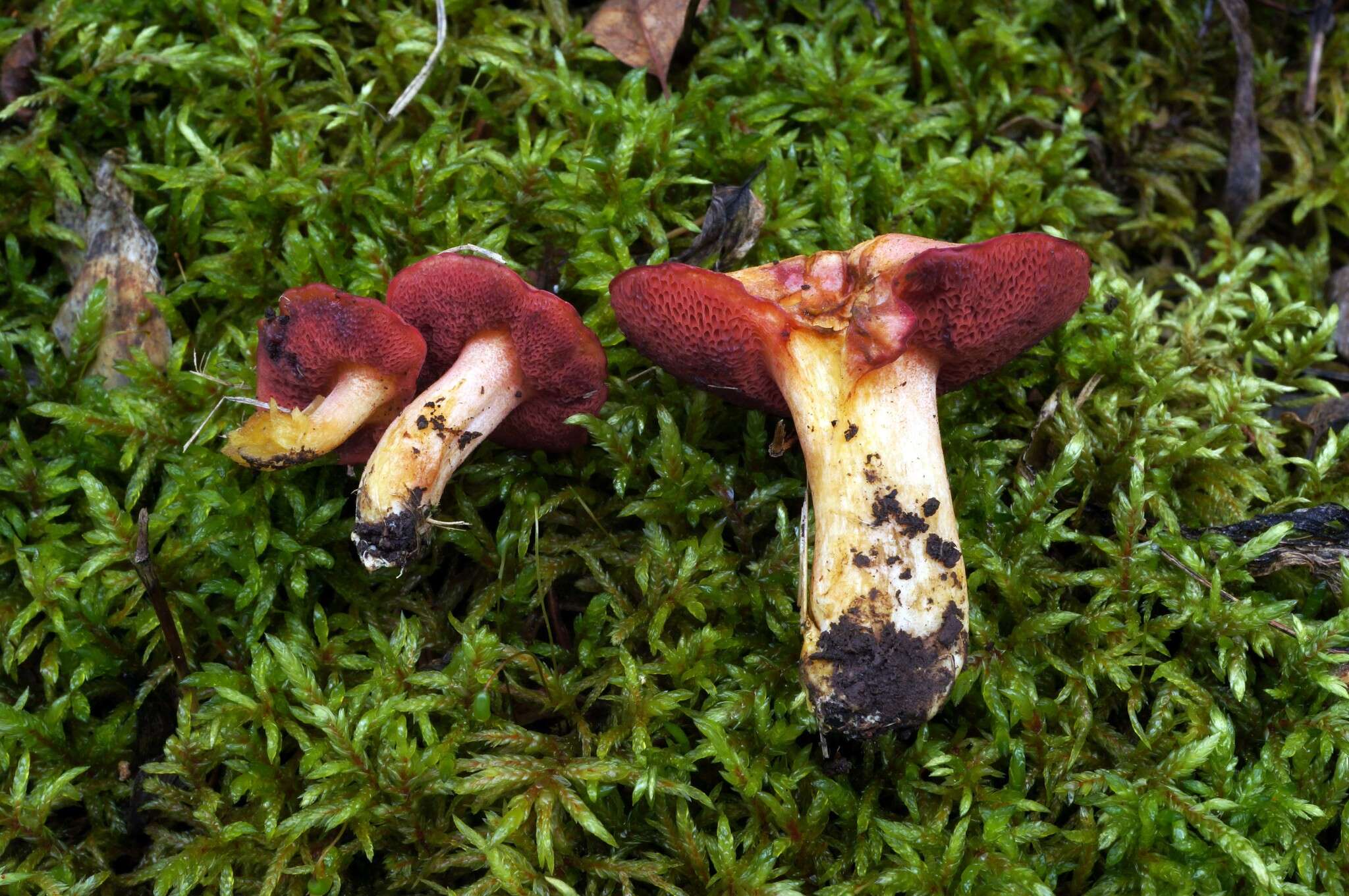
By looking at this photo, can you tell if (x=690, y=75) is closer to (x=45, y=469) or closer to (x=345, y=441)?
(x=345, y=441)

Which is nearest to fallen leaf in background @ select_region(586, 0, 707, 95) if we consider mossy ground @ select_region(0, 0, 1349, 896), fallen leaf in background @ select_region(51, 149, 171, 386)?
mossy ground @ select_region(0, 0, 1349, 896)

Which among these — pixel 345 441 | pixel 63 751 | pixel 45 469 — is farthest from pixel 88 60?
pixel 63 751

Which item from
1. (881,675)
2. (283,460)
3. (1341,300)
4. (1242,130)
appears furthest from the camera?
(1242,130)

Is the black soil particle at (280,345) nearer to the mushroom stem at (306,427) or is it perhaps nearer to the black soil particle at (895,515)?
the mushroom stem at (306,427)

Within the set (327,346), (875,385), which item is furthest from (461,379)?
(875,385)

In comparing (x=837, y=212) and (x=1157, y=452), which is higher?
(x=837, y=212)

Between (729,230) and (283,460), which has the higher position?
(729,230)

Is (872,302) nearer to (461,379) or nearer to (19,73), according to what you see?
(461,379)
